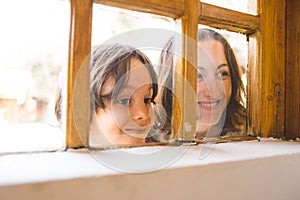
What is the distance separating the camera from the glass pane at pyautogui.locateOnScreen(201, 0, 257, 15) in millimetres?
700

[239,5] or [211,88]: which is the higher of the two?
[239,5]

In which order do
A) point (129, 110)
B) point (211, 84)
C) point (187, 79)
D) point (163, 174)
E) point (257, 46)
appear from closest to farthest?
1. point (163, 174)
2. point (187, 79)
3. point (257, 46)
4. point (129, 110)
5. point (211, 84)

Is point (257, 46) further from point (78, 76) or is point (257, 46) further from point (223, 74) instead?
point (78, 76)

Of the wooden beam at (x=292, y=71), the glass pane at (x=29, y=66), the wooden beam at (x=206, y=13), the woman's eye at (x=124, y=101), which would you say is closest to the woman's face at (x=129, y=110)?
the woman's eye at (x=124, y=101)

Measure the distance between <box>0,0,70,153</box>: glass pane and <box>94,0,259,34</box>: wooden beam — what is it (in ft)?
0.61

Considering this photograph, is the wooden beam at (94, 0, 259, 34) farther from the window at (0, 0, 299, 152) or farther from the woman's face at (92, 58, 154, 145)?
the woman's face at (92, 58, 154, 145)

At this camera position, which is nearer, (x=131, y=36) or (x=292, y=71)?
(x=292, y=71)

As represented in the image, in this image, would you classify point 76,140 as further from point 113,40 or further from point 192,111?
point 113,40

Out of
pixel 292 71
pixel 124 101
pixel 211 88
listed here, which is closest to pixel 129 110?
pixel 124 101

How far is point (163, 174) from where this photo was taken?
17.0 inches

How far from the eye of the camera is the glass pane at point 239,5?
700 mm

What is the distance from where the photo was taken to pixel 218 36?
101 cm

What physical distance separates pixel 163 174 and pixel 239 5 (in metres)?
0.52

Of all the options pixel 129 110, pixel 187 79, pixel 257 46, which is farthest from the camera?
pixel 129 110
